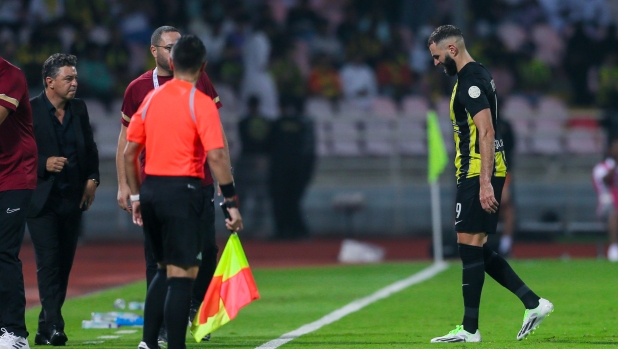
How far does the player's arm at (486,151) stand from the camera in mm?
7762

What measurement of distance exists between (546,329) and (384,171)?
44.2 ft

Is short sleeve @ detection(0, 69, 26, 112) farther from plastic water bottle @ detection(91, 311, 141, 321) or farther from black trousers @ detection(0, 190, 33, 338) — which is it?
plastic water bottle @ detection(91, 311, 141, 321)

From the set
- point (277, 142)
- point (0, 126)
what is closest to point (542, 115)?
point (277, 142)

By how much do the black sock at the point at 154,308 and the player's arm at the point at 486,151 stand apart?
2.45 meters

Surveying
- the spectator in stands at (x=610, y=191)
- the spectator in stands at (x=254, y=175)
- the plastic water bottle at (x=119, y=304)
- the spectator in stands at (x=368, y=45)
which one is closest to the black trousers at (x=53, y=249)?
the plastic water bottle at (x=119, y=304)

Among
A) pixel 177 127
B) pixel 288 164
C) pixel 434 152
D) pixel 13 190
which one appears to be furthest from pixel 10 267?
pixel 288 164

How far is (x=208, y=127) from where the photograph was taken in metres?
6.25

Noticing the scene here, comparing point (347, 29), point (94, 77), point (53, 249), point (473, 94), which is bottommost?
point (53, 249)

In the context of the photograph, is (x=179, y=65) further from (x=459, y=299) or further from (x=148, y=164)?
(x=459, y=299)

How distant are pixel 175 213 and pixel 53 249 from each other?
254 cm

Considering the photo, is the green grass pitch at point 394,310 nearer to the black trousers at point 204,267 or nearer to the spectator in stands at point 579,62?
the black trousers at point 204,267

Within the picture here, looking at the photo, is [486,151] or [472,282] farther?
[472,282]

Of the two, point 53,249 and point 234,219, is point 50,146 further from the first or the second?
point 234,219

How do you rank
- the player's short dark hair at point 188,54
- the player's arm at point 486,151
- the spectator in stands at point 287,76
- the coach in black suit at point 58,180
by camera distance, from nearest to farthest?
1. the player's short dark hair at point 188,54
2. the player's arm at point 486,151
3. the coach in black suit at point 58,180
4. the spectator in stands at point 287,76
